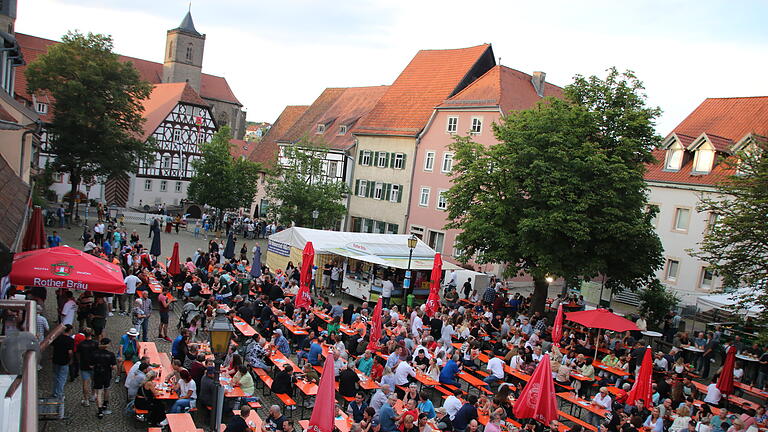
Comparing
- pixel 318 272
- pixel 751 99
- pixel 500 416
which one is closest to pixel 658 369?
pixel 500 416

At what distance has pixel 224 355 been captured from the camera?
13.8 m

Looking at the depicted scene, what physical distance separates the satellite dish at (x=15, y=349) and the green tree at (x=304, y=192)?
31549 mm

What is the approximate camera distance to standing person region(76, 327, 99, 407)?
11430 millimetres

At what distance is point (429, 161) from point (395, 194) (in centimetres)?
391

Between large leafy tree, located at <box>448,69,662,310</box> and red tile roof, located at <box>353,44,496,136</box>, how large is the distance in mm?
17035

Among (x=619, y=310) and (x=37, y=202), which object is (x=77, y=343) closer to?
(x=37, y=202)

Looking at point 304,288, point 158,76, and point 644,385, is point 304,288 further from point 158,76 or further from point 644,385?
point 158,76

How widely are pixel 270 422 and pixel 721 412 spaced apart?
32.3ft

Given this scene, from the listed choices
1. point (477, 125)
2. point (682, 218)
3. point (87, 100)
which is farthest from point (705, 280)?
point (87, 100)

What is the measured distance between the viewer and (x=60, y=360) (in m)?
11.2

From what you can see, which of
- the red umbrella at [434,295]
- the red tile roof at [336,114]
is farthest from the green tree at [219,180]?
the red umbrella at [434,295]

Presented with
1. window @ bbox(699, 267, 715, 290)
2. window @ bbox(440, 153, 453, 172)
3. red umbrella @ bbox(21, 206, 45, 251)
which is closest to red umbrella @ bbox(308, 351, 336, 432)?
red umbrella @ bbox(21, 206, 45, 251)

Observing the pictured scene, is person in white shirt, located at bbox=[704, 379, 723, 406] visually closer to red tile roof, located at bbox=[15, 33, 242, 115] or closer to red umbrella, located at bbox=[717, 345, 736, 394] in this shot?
red umbrella, located at bbox=[717, 345, 736, 394]

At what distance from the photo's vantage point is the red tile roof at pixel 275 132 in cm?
6003
